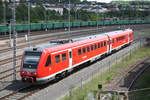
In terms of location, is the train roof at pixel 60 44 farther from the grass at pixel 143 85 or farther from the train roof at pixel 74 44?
the grass at pixel 143 85

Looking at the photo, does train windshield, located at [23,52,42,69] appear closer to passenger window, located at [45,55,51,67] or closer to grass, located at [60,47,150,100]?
passenger window, located at [45,55,51,67]

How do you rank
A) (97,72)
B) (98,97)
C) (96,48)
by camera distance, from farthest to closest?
1. (96,48)
2. (97,72)
3. (98,97)

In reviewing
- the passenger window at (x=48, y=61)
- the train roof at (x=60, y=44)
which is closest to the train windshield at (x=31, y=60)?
the train roof at (x=60, y=44)

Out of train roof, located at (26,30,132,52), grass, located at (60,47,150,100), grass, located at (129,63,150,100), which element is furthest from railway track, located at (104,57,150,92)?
train roof, located at (26,30,132,52)

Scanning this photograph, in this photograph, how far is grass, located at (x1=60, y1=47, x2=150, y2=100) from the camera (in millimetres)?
16658

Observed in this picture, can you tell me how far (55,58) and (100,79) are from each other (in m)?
4.33

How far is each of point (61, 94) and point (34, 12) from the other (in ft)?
245

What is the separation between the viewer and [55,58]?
768 inches

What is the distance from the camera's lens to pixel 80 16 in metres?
108

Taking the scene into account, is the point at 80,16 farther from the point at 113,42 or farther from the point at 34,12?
the point at 113,42

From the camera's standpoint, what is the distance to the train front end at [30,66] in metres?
18.1

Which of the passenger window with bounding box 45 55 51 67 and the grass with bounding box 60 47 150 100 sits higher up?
the passenger window with bounding box 45 55 51 67

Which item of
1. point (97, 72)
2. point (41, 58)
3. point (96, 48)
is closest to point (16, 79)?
point (41, 58)

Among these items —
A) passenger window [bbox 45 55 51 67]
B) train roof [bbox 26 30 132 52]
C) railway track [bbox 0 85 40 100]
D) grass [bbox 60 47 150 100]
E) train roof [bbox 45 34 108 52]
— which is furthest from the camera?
train roof [bbox 45 34 108 52]
